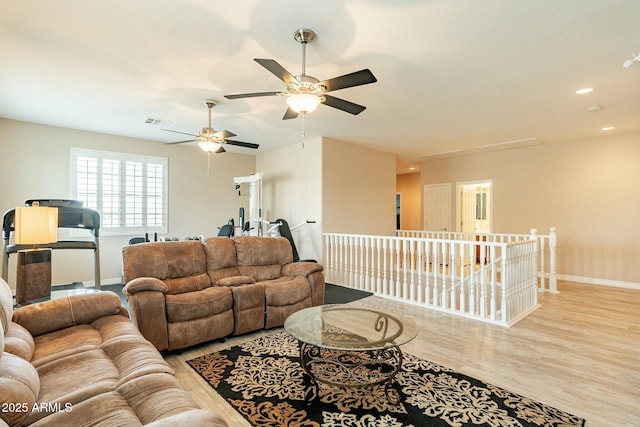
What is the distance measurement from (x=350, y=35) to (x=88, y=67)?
9.18 feet

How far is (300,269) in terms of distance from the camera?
3975 mm

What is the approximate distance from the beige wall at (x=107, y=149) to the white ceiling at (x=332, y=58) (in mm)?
498

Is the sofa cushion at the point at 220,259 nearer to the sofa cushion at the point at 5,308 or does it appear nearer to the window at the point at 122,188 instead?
the sofa cushion at the point at 5,308

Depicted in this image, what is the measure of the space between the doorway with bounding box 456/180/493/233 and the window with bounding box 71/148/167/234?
7.23 meters

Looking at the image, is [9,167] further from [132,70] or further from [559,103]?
[559,103]

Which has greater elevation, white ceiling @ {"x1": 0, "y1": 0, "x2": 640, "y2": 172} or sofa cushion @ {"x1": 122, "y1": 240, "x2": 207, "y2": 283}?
white ceiling @ {"x1": 0, "y1": 0, "x2": 640, "y2": 172}

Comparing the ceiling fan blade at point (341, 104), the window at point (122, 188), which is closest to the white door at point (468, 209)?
the ceiling fan blade at point (341, 104)

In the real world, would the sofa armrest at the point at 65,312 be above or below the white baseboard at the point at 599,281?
above

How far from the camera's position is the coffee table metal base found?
7.13ft

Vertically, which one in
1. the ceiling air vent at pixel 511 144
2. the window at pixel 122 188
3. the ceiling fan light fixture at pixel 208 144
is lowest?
the window at pixel 122 188

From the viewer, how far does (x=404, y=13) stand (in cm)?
237

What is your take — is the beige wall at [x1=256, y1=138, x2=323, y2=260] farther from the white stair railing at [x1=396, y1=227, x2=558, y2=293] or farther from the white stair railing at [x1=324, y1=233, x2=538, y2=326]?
the white stair railing at [x1=396, y1=227, x2=558, y2=293]

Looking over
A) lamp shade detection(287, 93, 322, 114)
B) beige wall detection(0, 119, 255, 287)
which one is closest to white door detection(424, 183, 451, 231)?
beige wall detection(0, 119, 255, 287)

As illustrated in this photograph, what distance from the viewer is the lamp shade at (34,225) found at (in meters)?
2.45
